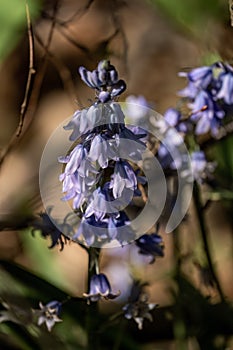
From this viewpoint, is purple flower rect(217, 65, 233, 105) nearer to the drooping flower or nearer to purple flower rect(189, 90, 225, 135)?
purple flower rect(189, 90, 225, 135)

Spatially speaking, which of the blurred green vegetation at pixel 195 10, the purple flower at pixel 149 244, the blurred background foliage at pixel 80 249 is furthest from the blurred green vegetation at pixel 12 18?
the purple flower at pixel 149 244

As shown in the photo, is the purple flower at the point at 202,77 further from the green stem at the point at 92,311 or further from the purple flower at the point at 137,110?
the green stem at the point at 92,311

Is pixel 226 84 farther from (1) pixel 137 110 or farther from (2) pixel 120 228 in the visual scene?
(2) pixel 120 228

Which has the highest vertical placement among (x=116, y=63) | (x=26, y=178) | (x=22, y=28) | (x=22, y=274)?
(x=22, y=28)

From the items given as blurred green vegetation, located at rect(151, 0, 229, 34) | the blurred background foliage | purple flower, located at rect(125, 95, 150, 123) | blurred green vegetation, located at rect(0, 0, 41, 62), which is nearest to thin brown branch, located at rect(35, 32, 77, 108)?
the blurred background foliage

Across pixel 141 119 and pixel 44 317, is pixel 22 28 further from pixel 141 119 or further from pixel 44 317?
pixel 44 317

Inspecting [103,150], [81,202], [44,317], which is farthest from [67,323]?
[103,150]
